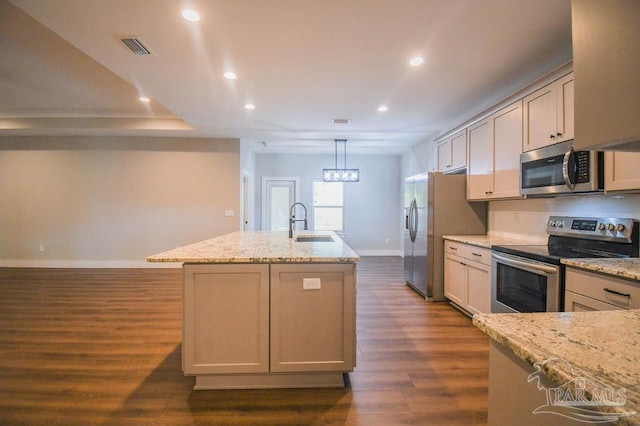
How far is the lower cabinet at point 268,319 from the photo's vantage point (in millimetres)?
1905

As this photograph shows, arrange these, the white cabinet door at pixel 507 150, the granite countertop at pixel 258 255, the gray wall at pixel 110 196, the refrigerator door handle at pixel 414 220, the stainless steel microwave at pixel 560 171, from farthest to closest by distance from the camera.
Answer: the gray wall at pixel 110 196
the refrigerator door handle at pixel 414 220
the white cabinet door at pixel 507 150
the stainless steel microwave at pixel 560 171
the granite countertop at pixel 258 255

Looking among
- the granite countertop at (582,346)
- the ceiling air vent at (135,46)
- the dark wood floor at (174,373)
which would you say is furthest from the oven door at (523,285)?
the ceiling air vent at (135,46)

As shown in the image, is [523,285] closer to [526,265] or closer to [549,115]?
[526,265]

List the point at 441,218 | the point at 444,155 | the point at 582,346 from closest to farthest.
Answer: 1. the point at 582,346
2. the point at 441,218
3. the point at 444,155

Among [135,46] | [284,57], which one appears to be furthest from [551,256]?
[135,46]

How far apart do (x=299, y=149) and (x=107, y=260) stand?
4.57 metres

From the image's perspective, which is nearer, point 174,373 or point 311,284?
point 311,284

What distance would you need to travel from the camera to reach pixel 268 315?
192 cm

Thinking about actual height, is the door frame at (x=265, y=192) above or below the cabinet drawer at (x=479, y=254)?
above

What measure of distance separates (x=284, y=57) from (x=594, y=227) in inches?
113

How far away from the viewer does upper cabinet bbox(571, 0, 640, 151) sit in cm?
73

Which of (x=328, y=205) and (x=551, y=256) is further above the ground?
(x=328, y=205)

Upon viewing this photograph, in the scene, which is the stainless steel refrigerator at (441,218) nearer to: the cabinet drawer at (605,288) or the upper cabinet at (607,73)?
the cabinet drawer at (605,288)

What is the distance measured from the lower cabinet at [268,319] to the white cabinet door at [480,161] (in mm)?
2340
